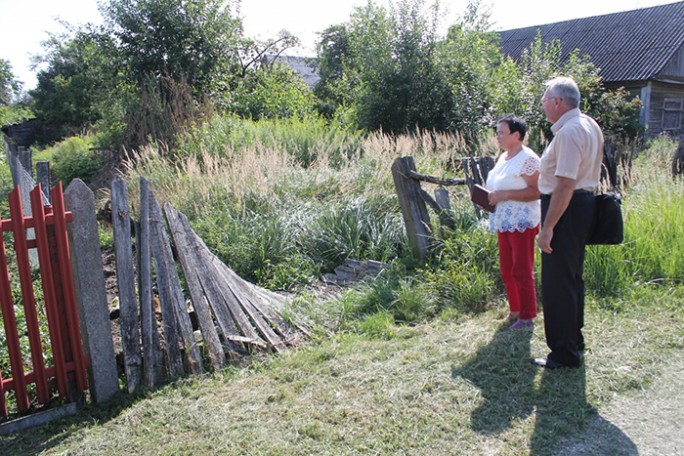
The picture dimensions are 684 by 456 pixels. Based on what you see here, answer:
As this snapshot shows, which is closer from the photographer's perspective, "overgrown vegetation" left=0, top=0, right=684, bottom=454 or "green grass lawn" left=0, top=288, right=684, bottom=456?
"green grass lawn" left=0, top=288, right=684, bottom=456

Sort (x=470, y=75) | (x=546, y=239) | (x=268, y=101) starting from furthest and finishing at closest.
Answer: (x=268, y=101) → (x=470, y=75) → (x=546, y=239)

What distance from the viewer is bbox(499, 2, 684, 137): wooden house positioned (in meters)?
21.6

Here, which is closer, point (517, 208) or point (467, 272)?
point (517, 208)

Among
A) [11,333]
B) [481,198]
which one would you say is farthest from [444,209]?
[11,333]

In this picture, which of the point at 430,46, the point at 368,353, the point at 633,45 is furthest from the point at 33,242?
the point at 633,45

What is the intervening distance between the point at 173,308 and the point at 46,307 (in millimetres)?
807

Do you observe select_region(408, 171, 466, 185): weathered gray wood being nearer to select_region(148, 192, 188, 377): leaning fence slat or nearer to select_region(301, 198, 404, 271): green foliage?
select_region(301, 198, 404, 271): green foliage

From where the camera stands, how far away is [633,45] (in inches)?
918

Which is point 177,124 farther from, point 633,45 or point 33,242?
point 633,45

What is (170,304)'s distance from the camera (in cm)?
394

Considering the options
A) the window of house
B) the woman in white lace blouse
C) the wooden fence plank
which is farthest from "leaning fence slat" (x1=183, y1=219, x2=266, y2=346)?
the window of house

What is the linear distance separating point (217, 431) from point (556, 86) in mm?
3015

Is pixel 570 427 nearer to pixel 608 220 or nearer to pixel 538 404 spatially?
pixel 538 404

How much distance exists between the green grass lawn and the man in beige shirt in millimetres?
306
